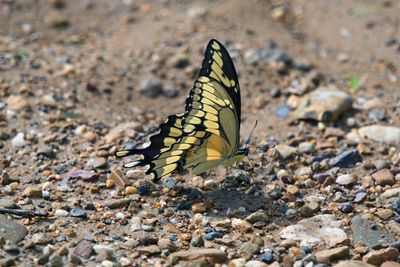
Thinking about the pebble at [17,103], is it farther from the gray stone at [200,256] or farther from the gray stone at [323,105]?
the gray stone at [200,256]

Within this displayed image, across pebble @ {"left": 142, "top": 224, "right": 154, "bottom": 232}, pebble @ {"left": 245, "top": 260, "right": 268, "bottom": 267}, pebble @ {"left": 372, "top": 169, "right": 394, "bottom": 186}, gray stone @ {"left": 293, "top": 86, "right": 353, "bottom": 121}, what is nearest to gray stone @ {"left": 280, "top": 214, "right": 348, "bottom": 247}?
pebble @ {"left": 245, "top": 260, "right": 268, "bottom": 267}

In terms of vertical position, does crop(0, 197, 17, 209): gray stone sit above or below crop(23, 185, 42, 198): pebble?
below

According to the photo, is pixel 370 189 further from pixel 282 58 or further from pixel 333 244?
pixel 282 58

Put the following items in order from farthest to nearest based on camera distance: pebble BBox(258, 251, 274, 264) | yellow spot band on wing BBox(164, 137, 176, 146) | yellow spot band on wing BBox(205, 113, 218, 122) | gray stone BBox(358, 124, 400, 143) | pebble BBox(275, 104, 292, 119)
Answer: pebble BBox(275, 104, 292, 119) → gray stone BBox(358, 124, 400, 143) → yellow spot band on wing BBox(164, 137, 176, 146) → yellow spot band on wing BBox(205, 113, 218, 122) → pebble BBox(258, 251, 274, 264)

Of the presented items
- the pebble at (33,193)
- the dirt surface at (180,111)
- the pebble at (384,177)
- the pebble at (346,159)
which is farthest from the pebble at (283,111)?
the pebble at (33,193)

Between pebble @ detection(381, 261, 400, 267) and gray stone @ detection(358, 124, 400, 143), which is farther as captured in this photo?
gray stone @ detection(358, 124, 400, 143)

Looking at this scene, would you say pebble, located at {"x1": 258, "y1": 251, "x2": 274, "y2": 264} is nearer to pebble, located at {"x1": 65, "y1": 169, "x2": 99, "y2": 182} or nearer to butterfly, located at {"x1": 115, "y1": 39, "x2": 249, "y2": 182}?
butterfly, located at {"x1": 115, "y1": 39, "x2": 249, "y2": 182}
